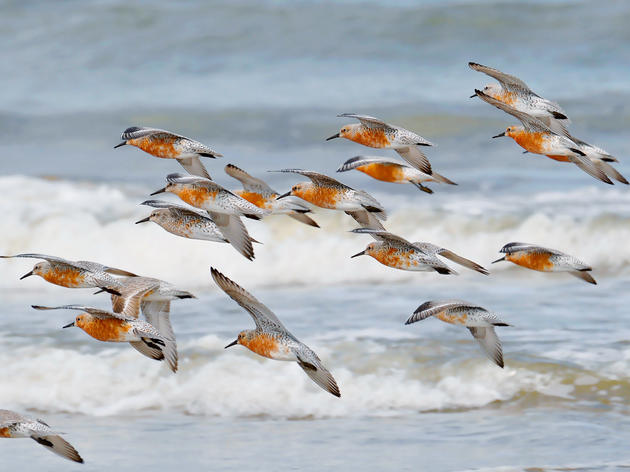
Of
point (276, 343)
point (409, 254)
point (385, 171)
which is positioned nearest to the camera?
point (276, 343)

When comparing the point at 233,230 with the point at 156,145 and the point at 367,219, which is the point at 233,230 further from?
the point at 367,219

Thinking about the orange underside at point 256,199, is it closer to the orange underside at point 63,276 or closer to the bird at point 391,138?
the bird at point 391,138

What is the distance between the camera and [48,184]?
15406 millimetres

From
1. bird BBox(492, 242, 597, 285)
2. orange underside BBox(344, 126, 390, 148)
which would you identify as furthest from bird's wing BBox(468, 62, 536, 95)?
bird BBox(492, 242, 597, 285)

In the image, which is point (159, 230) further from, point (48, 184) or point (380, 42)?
point (380, 42)

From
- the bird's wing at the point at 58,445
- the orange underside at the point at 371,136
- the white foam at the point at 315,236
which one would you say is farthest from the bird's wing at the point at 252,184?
the white foam at the point at 315,236

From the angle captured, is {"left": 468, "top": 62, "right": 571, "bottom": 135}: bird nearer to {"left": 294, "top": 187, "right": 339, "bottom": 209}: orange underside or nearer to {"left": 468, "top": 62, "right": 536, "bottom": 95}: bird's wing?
{"left": 468, "top": 62, "right": 536, "bottom": 95}: bird's wing

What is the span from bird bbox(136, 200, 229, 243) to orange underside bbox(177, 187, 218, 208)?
0.31 ft

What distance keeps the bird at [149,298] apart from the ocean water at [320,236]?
1159 millimetres

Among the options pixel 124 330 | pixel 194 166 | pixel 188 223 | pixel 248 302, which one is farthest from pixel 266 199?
pixel 124 330

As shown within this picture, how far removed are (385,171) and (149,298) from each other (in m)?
1.45

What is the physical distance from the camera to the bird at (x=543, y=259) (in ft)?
20.5

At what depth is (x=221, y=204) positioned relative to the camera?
6.10m

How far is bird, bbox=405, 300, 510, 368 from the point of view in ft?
19.0
